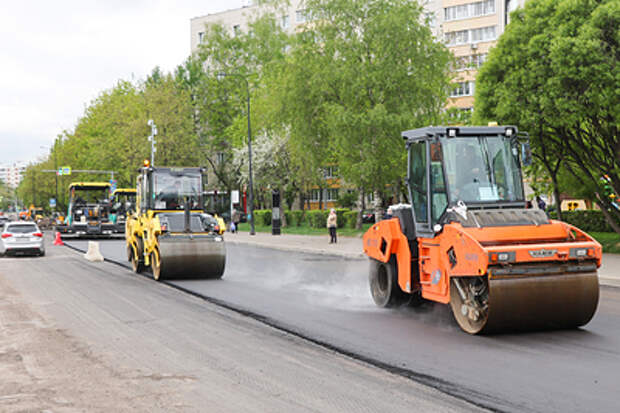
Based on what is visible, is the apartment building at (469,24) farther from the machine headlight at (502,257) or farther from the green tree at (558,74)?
the machine headlight at (502,257)

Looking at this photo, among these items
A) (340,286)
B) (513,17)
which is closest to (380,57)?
(513,17)

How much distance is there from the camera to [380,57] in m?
33.8

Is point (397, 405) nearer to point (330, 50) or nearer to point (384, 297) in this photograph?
point (384, 297)

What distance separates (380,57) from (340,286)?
21433 millimetres

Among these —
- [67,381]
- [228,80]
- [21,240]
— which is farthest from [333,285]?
[228,80]

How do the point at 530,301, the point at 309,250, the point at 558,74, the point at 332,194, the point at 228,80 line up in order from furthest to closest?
the point at 332,194 → the point at 228,80 → the point at 309,250 → the point at 558,74 → the point at 530,301

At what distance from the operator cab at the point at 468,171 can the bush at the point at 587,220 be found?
77.6ft

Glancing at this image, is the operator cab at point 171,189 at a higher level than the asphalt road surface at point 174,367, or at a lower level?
higher

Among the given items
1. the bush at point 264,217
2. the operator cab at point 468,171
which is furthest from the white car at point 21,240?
the bush at point 264,217

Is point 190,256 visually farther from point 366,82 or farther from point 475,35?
point 475,35

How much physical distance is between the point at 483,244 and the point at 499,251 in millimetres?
297

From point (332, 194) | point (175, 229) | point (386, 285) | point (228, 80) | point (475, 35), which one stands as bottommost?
point (386, 285)

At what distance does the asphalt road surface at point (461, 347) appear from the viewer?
610cm

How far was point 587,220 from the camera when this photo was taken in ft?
104
